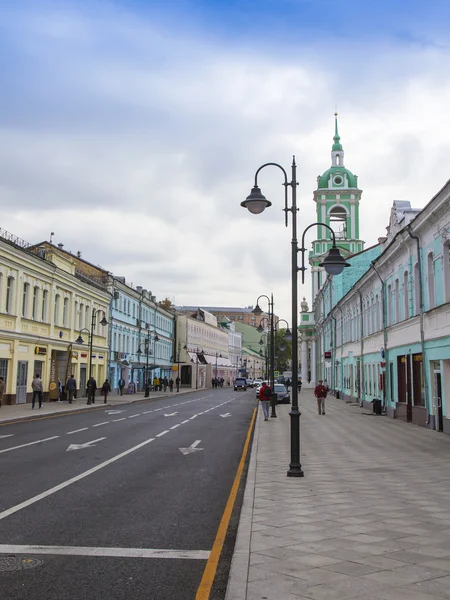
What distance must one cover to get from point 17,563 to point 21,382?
1263 inches

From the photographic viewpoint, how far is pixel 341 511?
8133 millimetres

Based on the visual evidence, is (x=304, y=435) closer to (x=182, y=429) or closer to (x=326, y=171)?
(x=182, y=429)

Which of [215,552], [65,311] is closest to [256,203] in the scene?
[215,552]

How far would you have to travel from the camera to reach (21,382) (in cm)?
3625

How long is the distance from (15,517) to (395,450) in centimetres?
1082

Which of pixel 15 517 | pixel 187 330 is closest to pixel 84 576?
pixel 15 517

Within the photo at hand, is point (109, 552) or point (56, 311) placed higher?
point (56, 311)

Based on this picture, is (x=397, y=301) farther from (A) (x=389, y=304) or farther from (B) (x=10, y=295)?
(B) (x=10, y=295)

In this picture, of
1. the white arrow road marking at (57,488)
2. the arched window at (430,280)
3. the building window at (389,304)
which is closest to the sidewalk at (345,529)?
the white arrow road marking at (57,488)

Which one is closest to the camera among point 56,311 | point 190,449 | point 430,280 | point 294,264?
point 294,264

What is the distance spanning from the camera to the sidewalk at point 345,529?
5121mm

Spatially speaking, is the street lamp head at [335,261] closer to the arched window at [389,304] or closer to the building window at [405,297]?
the building window at [405,297]

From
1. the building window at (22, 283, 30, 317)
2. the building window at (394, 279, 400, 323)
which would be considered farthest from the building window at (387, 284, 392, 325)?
the building window at (22, 283, 30, 317)

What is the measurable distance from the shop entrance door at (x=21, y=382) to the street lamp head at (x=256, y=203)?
27.6 meters
